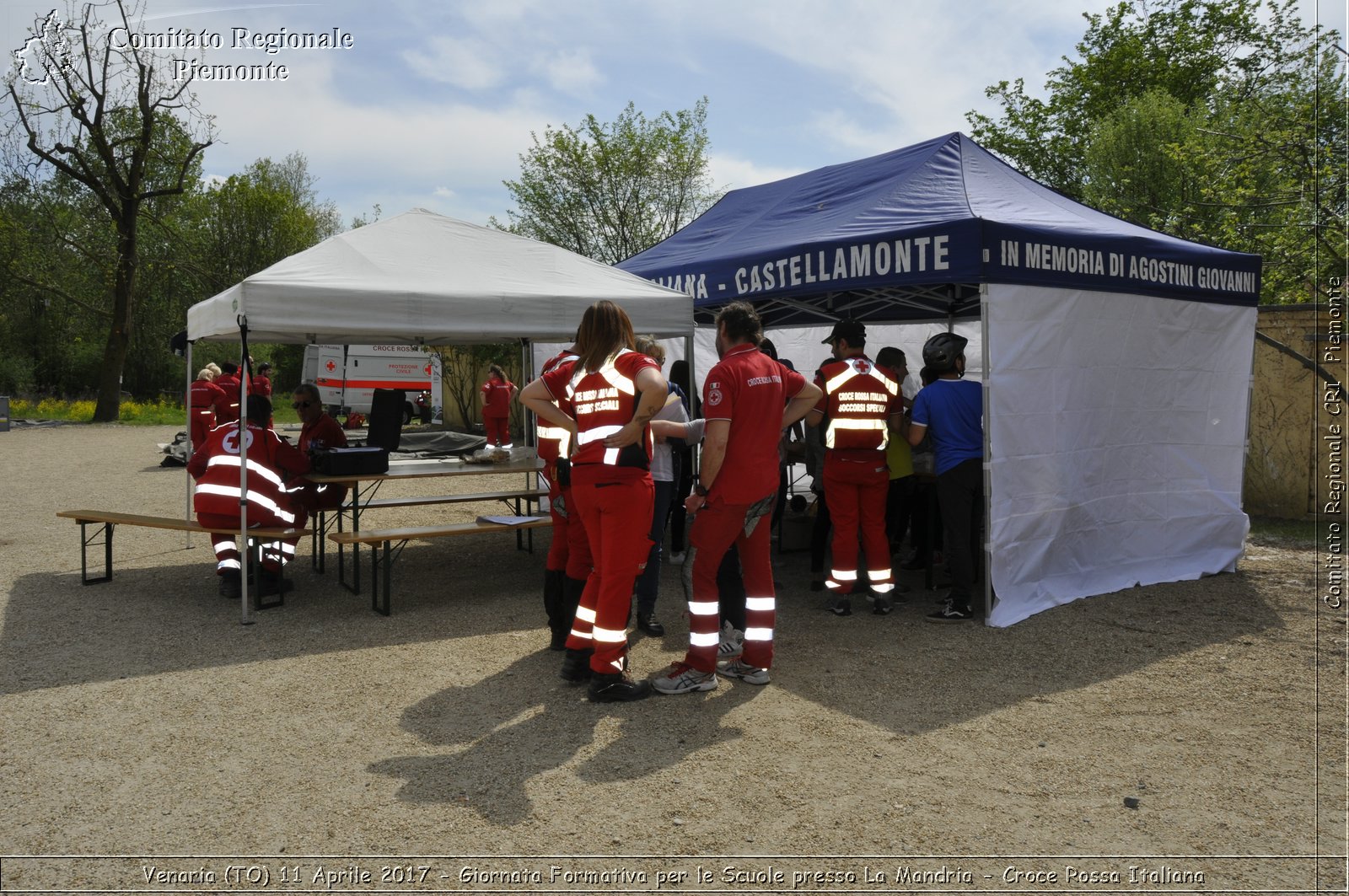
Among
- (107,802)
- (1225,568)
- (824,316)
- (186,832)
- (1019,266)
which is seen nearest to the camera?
(186,832)

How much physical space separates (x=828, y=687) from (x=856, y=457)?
166 cm

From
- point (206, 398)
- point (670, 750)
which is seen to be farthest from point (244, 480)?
point (206, 398)

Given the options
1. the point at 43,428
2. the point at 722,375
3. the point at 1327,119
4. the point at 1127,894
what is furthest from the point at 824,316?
the point at 43,428

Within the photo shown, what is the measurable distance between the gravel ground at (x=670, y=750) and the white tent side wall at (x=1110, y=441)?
357 millimetres

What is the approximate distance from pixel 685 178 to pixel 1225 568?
66.0 feet

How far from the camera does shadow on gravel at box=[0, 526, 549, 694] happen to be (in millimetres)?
5527

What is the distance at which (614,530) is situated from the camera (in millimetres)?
4445

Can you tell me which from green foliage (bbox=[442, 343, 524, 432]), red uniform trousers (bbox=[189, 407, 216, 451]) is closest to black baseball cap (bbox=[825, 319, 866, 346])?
red uniform trousers (bbox=[189, 407, 216, 451])

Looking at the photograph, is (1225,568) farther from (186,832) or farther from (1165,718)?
(186,832)

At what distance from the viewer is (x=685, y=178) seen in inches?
1009

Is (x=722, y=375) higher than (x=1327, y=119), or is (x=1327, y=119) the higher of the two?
(x=1327, y=119)

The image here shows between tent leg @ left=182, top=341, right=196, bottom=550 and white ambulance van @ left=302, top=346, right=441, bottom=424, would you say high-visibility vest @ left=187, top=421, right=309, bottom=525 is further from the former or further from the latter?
white ambulance van @ left=302, top=346, right=441, bottom=424

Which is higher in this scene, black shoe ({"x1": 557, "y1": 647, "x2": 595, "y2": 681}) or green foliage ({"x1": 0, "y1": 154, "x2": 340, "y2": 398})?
green foliage ({"x1": 0, "y1": 154, "x2": 340, "y2": 398})

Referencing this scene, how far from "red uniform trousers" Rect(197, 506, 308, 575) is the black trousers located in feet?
14.3
